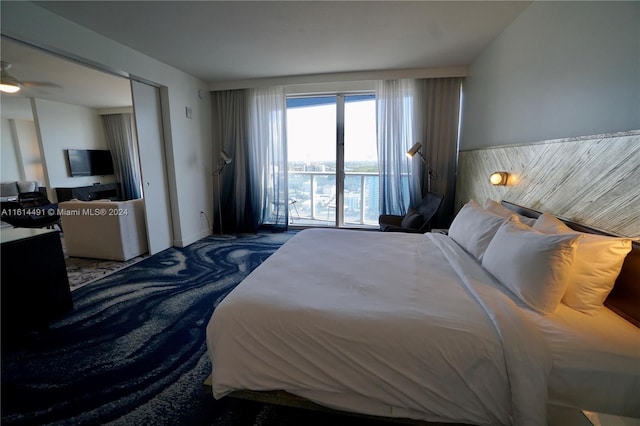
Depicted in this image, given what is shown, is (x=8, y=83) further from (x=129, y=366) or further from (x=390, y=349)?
(x=390, y=349)

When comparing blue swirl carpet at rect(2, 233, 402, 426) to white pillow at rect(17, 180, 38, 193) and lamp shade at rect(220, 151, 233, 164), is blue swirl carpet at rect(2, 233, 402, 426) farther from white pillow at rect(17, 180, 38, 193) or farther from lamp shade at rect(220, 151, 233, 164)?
white pillow at rect(17, 180, 38, 193)

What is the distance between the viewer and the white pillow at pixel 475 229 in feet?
6.21

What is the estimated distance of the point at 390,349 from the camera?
1143 mm

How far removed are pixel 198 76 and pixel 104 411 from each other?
4.22 meters

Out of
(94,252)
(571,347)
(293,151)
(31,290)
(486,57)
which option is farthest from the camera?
(293,151)

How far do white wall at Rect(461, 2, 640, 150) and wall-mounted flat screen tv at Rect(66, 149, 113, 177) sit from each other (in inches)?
301

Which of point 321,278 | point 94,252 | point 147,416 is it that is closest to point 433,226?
point 321,278

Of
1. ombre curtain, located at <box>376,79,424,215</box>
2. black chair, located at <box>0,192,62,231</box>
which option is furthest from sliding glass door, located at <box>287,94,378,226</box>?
black chair, located at <box>0,192,62,231</box>

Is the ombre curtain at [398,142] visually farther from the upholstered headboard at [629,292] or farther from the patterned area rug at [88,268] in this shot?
the patterned area rug at [88,268]

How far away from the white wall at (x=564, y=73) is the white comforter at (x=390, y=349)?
1184mm

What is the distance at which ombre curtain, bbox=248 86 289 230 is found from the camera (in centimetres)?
444

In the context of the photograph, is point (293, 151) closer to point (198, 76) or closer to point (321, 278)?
point (198, 76)

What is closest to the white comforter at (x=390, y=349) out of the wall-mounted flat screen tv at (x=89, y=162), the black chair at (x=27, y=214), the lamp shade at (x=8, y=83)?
the lamp shade at (x=8, y=83)

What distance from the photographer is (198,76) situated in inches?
165
